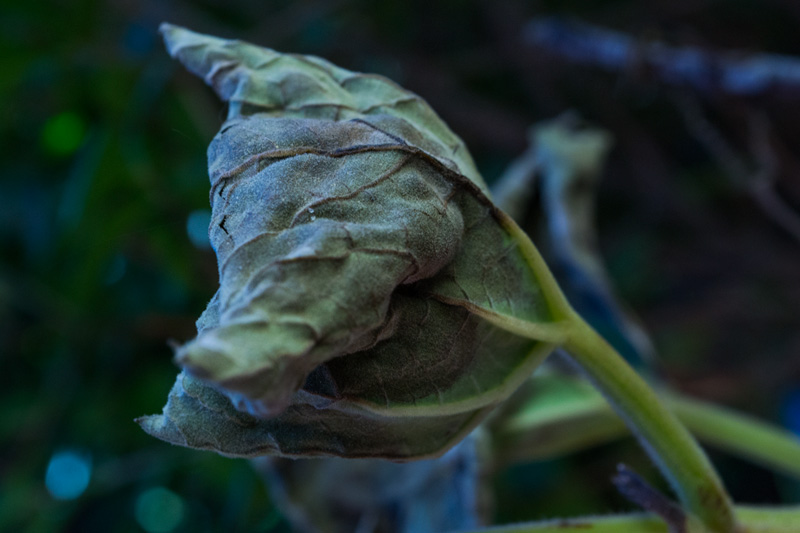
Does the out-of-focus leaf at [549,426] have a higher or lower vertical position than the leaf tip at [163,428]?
lower

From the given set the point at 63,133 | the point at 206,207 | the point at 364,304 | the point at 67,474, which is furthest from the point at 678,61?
the point at 67,474

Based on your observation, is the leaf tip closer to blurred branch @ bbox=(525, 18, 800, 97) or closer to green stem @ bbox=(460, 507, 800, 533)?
green stem @ bbox=(460, 507, 800, 533)

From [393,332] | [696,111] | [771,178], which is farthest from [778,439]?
[393,332]

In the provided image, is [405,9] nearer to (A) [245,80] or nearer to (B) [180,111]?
(B) [180,111]

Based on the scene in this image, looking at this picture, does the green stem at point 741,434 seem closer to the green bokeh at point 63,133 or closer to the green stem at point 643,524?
the green stem at point 643,524

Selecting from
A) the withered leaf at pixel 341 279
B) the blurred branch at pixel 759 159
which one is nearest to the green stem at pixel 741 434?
the blurred branch at pixel 759 159
